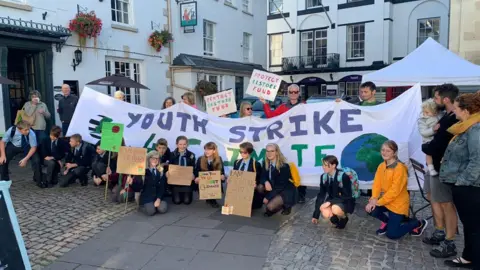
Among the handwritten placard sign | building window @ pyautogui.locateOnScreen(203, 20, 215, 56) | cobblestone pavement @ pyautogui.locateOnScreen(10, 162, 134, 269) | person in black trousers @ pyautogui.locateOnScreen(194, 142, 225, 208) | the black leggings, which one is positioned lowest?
cobblestone pavement @ pyautogui.locateOnScreen(10, 162, 134, 269)

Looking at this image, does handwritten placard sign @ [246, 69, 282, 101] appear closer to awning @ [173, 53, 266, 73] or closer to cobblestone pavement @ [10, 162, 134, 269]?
cobblestone pavement @ [10, 162, 134, 269]

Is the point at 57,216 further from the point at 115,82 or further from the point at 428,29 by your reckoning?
the point at 428,29

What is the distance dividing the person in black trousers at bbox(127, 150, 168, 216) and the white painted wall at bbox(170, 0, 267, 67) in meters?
10.7

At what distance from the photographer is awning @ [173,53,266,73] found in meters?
15.5

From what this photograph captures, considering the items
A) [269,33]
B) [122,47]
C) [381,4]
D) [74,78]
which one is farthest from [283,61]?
[74,78]

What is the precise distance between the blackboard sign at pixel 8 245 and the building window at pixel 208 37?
15.6 meters

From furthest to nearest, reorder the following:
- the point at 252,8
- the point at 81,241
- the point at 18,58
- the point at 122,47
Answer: the point at 252,8 < the point at 122,47 < the point at 18,58 < the point at 81,241

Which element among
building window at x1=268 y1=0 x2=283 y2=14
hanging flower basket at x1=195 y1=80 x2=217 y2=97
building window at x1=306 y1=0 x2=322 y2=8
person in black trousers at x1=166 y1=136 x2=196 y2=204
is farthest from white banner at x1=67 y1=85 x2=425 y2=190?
building window at x1=268 y1=0 x2=283 y2=14

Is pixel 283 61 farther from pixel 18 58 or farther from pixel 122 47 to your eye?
pixel 18 58

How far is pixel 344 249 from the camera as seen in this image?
172 inches

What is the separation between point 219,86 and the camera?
59.7ft

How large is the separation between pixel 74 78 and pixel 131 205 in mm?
6701

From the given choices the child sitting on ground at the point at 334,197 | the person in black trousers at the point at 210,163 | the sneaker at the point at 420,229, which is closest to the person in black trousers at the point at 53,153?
the person in black trousers at the point at 210,163

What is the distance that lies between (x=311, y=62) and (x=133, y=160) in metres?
26.1
